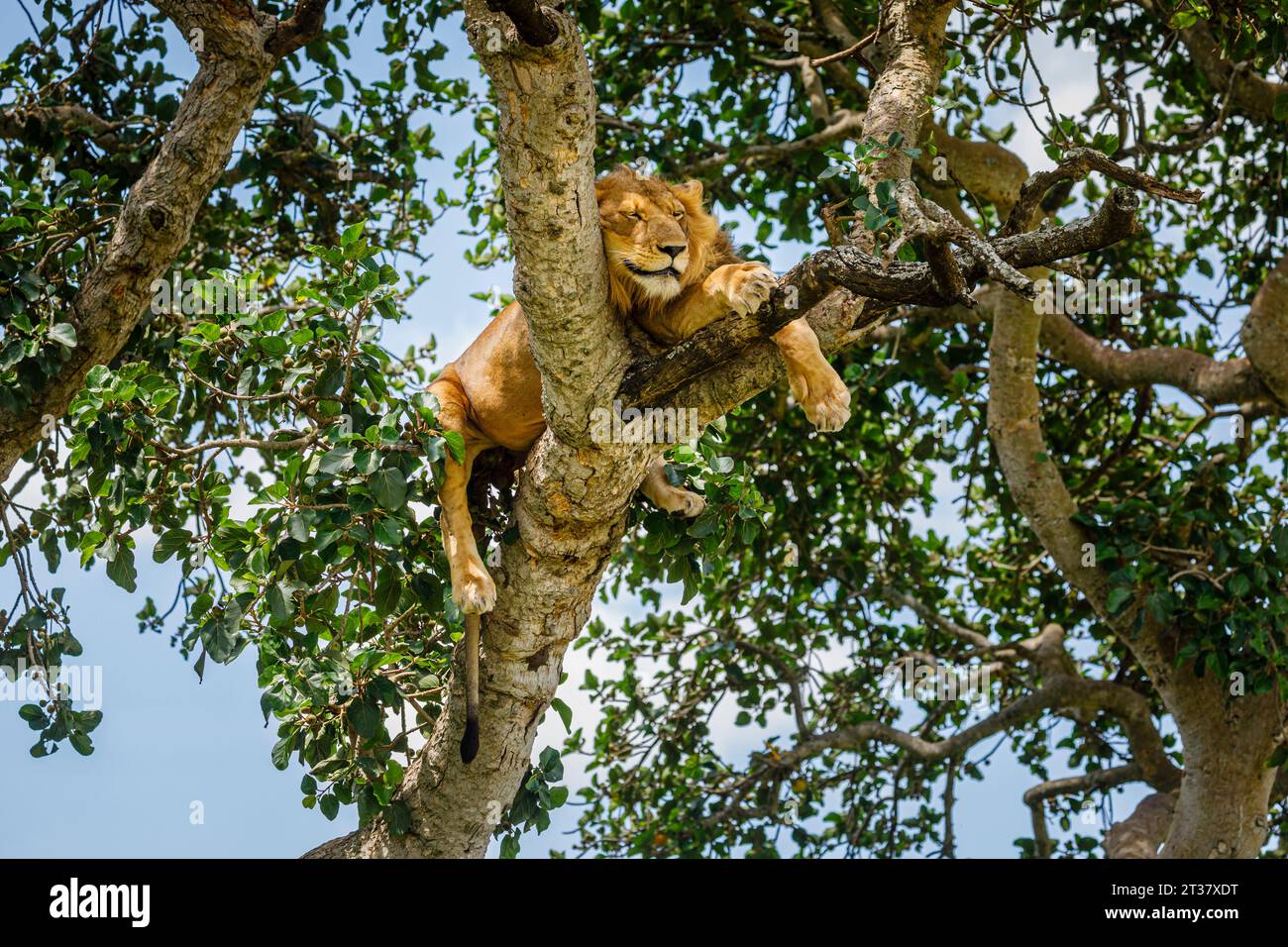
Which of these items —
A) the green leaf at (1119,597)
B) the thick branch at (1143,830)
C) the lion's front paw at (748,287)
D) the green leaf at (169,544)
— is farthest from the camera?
the thick branch at (1143,830)

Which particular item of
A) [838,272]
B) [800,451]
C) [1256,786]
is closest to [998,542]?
[800,451]

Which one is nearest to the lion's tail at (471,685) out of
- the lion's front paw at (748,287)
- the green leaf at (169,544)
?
the green leaf at (169,544)

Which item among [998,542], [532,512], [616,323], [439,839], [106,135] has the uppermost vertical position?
[106,135]

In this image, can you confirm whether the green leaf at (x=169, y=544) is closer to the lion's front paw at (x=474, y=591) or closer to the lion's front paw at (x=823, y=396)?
the lion's front paw at (x=474, y=591)

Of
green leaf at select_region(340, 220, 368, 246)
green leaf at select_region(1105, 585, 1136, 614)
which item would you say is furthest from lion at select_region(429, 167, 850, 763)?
green leaf at select_region(1105, 585, 1136, 614)

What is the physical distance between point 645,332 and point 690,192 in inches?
30.9

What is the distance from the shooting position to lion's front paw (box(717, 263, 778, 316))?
379 centimetres

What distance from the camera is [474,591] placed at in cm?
459

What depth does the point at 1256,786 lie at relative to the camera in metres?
7.32

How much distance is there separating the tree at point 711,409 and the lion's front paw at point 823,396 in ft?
0.60

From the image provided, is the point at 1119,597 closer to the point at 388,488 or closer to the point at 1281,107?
the point at 1281,107

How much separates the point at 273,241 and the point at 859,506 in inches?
176

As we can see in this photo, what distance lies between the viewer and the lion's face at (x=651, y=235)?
4293 mm
